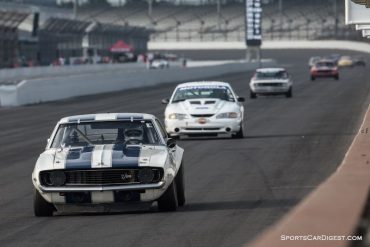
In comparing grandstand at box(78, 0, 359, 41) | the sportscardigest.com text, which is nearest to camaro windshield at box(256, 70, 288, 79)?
the sportscardigest.com text

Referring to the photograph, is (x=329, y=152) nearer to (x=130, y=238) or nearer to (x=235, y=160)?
(x=235, y=160)

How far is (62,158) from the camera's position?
13961mm

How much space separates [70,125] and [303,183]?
3.93 m

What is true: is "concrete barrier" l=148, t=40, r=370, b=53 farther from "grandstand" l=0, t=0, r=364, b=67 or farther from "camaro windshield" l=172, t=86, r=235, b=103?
"camaro windshield" l=172, t=86, r=235, b=103

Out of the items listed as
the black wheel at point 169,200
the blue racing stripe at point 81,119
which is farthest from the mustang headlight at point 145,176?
the blue racing stripe at point 81,119

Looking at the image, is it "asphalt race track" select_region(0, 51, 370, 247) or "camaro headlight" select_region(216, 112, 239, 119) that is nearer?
"asphalt race track" select_region(0, 51, 370, 247)

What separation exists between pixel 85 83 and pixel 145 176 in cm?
4933

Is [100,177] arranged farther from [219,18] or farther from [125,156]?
[219,18]

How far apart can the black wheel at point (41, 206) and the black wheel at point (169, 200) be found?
1.22 meters

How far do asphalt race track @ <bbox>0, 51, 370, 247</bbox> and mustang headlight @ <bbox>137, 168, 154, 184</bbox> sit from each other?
1.29ft

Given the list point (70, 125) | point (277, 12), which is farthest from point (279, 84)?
point (277, 12)

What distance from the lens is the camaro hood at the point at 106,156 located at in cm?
1373

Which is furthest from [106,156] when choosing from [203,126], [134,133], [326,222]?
[203,126]

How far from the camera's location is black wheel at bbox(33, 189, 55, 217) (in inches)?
548
